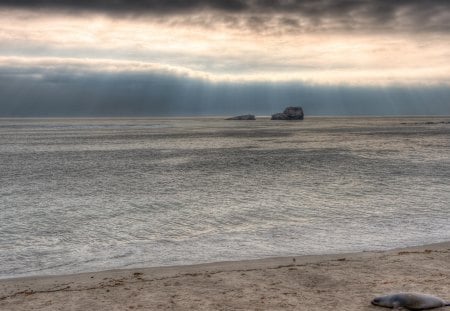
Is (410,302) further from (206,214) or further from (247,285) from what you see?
(206,214)

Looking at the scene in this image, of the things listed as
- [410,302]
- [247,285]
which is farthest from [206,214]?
[410,302]

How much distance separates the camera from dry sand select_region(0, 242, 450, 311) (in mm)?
9891

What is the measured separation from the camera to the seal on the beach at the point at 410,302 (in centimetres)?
938

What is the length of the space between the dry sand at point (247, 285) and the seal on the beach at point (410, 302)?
41 centimetres

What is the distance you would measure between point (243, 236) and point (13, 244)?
8.57 meters

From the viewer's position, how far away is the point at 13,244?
16.0 meters

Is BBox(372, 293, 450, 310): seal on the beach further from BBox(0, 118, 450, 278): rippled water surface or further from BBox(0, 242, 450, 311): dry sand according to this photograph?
BBox(0, 118, 450, 278): rippled water surface

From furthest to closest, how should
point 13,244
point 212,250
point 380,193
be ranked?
1. point 380,193
2. point 13,244
3. point 212,250

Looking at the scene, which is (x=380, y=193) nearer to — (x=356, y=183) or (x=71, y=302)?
(x=356, y=183)

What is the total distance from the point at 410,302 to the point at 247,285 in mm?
3854

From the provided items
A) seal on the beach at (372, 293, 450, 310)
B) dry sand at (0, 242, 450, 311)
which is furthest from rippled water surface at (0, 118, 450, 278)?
seal on the beach at (372, 293, 450, 310)

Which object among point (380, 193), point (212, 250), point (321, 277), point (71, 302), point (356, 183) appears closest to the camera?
point (71, 302)

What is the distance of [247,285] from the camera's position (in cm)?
1112

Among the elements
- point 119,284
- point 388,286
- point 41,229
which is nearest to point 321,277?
point 388,286
